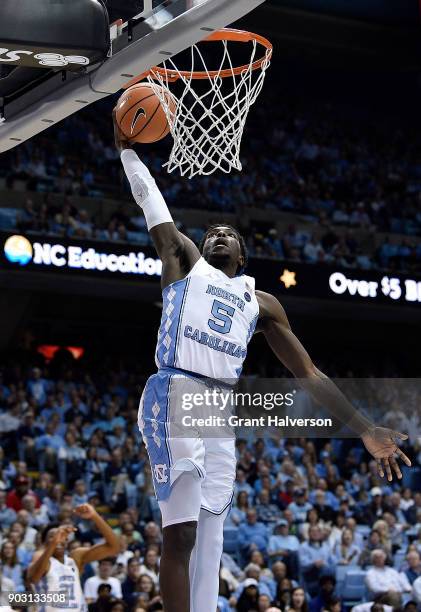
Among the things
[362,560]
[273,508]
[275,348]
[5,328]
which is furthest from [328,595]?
[5,328]

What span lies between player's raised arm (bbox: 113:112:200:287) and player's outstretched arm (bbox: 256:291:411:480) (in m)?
0.40

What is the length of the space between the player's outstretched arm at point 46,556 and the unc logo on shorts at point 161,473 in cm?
239

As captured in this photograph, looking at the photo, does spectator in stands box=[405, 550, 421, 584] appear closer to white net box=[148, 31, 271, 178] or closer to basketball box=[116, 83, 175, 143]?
white net box=[148, 31, 271, 178]

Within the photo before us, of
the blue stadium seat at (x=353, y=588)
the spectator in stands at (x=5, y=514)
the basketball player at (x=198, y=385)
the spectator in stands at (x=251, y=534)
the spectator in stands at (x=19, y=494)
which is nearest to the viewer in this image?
the basketball player at (x=198, y=385)

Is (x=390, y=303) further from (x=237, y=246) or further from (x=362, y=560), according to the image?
(x=237, y=246)

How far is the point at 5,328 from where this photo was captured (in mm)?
17781

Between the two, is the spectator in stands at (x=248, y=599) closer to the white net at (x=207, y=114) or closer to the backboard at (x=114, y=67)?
the white net at (x=207, y=114)

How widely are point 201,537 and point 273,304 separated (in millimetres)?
1033

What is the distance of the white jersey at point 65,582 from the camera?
6.51m

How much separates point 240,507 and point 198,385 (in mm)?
8557

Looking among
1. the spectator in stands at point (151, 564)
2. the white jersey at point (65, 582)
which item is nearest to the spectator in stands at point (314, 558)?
the spectator in stands at point (151, 564)

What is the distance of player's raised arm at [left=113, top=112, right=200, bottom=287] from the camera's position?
430cm

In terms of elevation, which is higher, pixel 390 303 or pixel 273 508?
pixel 390 303

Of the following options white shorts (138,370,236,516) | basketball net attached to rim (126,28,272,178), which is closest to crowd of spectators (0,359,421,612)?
basketball net attached to rim (126,28,272,178)
